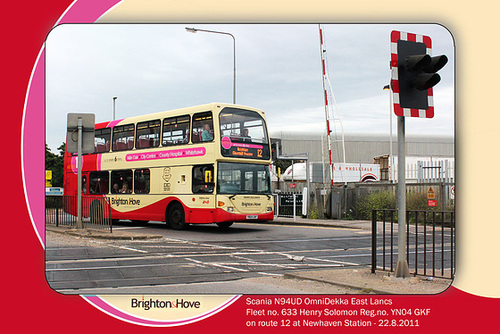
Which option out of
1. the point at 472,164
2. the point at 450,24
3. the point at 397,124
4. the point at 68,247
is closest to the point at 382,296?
the point at 472,164

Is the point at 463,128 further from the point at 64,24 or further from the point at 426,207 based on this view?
the point at 64,24

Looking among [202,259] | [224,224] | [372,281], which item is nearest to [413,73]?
[372,281]

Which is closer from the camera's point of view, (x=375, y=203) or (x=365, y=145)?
(x=365, y=145)

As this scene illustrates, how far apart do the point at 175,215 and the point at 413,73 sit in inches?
278

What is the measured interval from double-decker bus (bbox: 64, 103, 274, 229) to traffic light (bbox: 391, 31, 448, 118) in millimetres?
4170

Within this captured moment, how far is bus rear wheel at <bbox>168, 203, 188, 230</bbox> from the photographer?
1080 centimetres

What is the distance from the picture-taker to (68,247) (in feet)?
26.7

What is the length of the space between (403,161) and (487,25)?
1.59m

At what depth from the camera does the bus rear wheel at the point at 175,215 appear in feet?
35.4

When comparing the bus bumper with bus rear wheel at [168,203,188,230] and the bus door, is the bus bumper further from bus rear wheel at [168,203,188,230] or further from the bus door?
bus rear wheel at [168,203,188,230]

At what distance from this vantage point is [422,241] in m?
6.29

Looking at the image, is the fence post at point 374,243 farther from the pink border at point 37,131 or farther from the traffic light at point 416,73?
the pink border at point 37,131

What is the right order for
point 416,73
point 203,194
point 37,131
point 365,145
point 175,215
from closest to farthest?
1. point 37,131
2. point 416,73
3. point 365,145
4. point 175,215
5. point 203,194

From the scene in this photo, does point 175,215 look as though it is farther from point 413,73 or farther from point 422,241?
point 413,73
